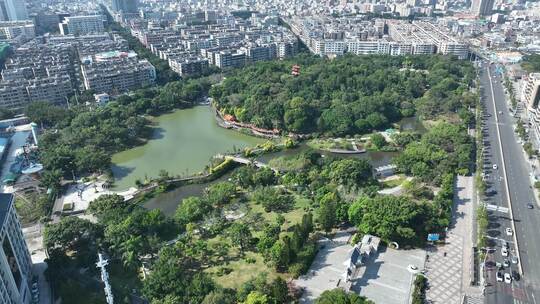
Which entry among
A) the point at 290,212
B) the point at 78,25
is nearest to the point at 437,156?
the point at 290,212

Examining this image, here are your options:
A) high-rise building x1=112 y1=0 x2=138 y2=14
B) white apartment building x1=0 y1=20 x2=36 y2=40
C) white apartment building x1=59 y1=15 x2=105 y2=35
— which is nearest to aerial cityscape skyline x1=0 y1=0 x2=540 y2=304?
white apartment building x1=0 y1=20 x2=36 y2=40

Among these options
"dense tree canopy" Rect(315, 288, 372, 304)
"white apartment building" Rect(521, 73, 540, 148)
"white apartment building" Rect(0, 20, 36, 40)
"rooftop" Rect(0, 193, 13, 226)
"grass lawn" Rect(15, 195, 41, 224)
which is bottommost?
"grass lawn" Rect(15, 195, 41, 224)

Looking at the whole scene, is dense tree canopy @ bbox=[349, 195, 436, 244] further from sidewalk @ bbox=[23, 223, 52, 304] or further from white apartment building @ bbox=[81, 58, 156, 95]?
white apartment building @ bbox=[81, 58, 156, 95]

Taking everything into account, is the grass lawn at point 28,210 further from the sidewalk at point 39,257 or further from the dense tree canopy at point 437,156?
the dense tree canopy at point 437,156

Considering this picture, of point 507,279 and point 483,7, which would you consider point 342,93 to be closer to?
point 507,279

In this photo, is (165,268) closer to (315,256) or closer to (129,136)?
(315,256)

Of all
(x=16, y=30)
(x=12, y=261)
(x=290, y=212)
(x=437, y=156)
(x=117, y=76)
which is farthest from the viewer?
(x=16, y=30)

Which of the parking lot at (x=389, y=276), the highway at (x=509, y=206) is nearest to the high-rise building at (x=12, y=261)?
the parking lot at (x=389, y=276)
